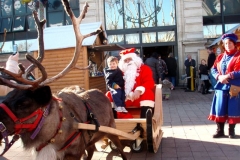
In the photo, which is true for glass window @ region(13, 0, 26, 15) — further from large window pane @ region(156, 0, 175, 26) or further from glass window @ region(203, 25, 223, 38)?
glass window @ region(203, 25, 223, 38)

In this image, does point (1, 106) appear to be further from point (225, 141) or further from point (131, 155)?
point (225, 141)

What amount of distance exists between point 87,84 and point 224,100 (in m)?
5.85

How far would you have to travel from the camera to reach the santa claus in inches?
193

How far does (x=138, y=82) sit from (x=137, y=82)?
0.02m

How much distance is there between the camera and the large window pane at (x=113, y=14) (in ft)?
51.3

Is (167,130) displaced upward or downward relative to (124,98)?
downward

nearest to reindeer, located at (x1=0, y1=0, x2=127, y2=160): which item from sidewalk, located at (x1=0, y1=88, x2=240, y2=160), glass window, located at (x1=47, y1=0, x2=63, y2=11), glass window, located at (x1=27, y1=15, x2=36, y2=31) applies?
sidewalk, located at (x1=0, y1=88, x2=240, y2=160)

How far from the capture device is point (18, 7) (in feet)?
58.0

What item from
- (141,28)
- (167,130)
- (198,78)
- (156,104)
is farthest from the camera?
(141,28)

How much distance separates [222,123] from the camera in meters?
5.45

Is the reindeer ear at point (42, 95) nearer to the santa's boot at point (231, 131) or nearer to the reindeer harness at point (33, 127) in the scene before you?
the reindeer harness at point (33, 127)

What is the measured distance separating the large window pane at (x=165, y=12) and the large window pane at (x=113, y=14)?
7.01 ft

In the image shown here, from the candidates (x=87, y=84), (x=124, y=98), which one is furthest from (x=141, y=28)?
(x=124, y=98)

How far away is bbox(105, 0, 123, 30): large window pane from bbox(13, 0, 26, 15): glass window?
18.9 ft
